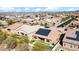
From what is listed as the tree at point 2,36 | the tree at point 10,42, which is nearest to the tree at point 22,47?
the tree at point 10,42

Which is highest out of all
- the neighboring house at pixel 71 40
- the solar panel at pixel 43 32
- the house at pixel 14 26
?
the house at pixel 14 26

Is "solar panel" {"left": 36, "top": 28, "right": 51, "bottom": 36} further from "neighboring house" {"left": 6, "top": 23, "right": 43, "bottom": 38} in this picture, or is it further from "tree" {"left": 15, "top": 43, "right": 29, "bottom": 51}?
"tree" {"left": 15, "top": 43, "right": 29, "bottom": 51}

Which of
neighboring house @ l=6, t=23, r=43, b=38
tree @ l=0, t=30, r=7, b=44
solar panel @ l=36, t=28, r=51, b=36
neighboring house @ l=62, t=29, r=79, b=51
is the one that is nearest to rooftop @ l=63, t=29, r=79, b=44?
neighboring house @ l=62, t=29, r=79, b=51

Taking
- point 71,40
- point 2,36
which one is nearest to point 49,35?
point 71,40

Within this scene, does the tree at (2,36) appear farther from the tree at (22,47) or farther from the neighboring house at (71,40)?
the neighboring house at (71,40)

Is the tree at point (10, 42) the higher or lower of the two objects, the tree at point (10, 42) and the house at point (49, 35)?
the lower

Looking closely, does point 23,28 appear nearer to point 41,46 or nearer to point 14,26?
point 14,26
